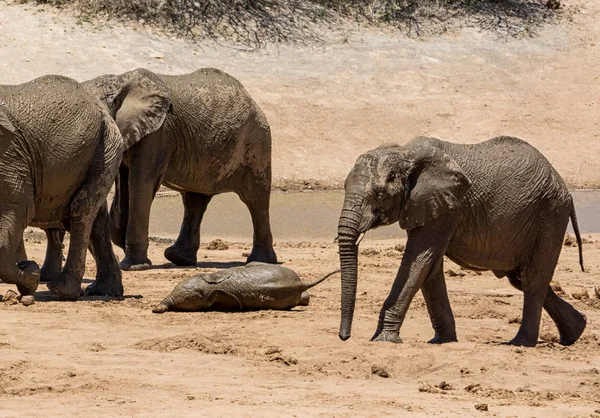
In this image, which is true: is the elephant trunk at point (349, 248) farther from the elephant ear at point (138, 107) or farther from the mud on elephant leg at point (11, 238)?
the elephant ear at point (138, 107)

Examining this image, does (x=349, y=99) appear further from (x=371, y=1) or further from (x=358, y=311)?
(x=358, y=311)

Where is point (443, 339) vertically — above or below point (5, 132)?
below

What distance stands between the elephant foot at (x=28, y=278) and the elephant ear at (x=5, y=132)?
0.93 m

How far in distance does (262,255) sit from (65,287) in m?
4.13

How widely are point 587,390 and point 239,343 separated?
7.51 ft

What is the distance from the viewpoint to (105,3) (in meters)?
26.9

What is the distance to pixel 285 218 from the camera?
19.8 metres

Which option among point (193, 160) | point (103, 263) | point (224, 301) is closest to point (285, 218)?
point (193, 160)

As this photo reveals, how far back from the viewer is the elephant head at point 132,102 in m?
14.1

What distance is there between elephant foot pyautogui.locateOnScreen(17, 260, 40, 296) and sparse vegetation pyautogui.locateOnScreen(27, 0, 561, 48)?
1570 cm

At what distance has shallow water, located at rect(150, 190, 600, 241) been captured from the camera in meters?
18.7

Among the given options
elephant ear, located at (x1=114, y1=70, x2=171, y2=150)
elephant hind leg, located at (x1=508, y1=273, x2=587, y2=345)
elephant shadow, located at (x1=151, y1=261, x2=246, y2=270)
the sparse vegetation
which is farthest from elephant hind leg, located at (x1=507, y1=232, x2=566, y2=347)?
the sparse vegetation

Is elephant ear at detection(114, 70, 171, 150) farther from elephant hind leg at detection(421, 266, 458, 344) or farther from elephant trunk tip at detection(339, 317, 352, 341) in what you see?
elephant trunk tip at detection(339, 317, 352, 341)

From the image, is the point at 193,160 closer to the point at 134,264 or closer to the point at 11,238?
the point at 134,264
